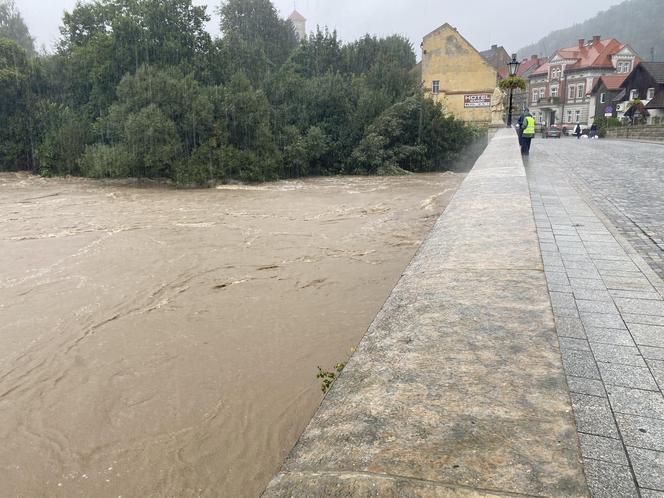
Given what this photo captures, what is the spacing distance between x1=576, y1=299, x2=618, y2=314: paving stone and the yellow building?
42.6m

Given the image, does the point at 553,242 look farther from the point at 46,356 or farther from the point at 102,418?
the point at 46,356

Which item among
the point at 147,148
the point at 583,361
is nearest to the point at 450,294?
the point at 583,361

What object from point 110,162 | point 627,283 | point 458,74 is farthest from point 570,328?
point 458,74

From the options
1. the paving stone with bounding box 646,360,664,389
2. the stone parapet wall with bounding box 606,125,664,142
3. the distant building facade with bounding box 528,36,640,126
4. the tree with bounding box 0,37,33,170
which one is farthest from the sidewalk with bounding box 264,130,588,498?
the distant building facade with bounding box 528,36,640,126

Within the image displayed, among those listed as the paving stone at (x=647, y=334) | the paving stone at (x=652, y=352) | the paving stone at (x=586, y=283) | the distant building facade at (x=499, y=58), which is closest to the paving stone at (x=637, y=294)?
the paving stone at (x=586, y=283)

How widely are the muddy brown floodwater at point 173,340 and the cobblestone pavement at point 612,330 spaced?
2540 mm

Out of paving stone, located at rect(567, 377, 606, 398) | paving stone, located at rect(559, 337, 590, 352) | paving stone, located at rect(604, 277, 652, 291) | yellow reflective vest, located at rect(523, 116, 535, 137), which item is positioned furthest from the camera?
yellow reflective vest, located at rect(523, 116, 535, 137)

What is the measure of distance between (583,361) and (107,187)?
2512 centimetres

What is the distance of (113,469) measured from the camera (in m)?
4.26

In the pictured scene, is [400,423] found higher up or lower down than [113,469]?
higher up

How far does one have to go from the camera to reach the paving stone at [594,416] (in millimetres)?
2495

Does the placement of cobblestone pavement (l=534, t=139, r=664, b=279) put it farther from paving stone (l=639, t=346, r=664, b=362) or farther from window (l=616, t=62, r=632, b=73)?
window (l=616, t=62, r=632, b=73)

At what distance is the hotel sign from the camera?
44750 mm

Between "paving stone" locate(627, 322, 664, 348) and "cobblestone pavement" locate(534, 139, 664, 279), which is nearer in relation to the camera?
"paving stone" locate(627, 322, 664, 348)
